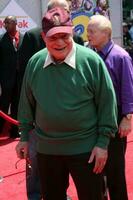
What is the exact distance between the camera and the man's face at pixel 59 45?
2635 millimetres

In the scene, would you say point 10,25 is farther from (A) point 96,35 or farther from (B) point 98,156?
(B) point 98,156

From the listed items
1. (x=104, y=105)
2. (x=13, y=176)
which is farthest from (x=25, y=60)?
(x=104, y=105)

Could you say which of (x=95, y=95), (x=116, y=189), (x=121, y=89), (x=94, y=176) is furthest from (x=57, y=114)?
(x=116, y=189)

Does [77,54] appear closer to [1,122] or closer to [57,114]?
[57,114]

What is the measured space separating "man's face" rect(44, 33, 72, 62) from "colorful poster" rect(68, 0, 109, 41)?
648 centimetres

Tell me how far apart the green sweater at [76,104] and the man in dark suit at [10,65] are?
4127mm

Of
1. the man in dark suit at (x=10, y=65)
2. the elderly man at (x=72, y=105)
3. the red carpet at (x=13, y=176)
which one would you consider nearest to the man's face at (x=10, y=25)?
the man in dark suit at (x=10, y=65)

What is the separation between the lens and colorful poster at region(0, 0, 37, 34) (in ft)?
25.9

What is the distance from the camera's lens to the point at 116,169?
3443mm

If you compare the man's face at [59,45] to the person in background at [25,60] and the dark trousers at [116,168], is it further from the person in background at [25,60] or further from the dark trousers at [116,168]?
the dark trousers at [116,168]

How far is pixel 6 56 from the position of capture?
276 inches

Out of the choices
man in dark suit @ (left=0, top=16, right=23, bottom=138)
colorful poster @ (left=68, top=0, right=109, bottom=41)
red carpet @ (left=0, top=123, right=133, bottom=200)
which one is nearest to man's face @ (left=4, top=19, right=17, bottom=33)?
man in dark suit @ (left=0, top=16, right=23, bottom=138)

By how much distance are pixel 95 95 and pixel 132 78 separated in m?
0.65

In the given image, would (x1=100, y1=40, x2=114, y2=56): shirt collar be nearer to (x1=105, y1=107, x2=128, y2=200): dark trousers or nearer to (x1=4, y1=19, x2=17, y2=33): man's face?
(x1=105, y1=107, x2=128, y2=200): dark trousers
